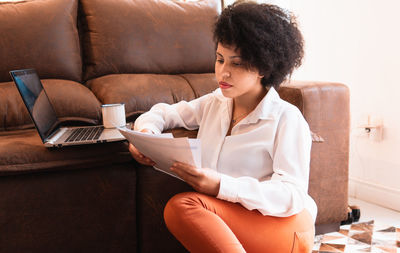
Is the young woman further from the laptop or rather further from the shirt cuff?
the laptop

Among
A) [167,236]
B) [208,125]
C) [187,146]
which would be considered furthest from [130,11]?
[187,146]

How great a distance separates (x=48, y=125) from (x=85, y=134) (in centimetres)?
12

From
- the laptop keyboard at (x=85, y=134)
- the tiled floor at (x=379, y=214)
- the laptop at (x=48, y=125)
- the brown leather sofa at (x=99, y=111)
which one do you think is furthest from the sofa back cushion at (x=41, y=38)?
the tiled floor at (x=379, y=214)

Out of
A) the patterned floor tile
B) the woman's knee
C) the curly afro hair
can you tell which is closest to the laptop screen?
the woman's knee

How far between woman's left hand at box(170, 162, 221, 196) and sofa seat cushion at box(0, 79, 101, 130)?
2.36 ft

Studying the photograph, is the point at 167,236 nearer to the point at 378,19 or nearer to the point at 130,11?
the point at 130,11

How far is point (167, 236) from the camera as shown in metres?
1.45

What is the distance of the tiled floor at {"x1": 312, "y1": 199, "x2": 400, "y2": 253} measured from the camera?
163 cm

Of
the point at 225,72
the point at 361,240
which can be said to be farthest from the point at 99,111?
the point at 361,240

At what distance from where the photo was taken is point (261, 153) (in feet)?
3.66

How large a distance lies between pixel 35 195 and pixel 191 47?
1.06m

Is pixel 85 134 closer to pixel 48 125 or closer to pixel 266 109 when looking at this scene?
pixel 48 125

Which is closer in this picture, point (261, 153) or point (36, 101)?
point (261, 153)

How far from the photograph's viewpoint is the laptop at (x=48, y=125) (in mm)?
1272
